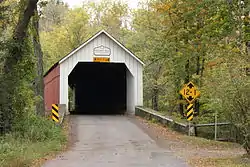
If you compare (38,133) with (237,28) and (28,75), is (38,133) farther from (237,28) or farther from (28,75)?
(237,28)

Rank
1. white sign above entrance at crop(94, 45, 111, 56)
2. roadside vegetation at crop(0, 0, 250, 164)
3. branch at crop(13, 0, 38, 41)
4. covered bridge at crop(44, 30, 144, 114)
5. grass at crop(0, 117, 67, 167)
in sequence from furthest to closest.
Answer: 1. white sign above entrance at crop(94, 45, 111, 56)
2. covered bridge at crop(44, 30, 144, 114)
3. branch at crop(13, 0, 38, 41)
4. roadside vegetation at crop(0, 0, 250, 164)
5. grass at crop(0, 117, 67, 167)

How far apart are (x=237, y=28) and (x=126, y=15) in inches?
1625

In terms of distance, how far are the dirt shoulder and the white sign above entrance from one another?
21.2ft

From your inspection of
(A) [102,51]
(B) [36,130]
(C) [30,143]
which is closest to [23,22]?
(B) [36,130]

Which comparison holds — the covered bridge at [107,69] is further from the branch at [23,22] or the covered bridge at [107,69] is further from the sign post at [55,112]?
the branch at [23,22]

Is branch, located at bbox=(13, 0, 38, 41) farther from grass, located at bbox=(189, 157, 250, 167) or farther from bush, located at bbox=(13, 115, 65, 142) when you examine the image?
grass, located at bbox=(189, 157, 250, 167)

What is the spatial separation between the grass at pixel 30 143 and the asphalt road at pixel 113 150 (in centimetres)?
60

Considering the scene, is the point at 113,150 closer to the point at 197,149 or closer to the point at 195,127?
the point at 197,149

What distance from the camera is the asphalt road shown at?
1189cm

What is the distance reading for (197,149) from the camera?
1554cm

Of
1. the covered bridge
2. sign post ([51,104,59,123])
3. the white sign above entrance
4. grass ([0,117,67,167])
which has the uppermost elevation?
the white sign above entrance

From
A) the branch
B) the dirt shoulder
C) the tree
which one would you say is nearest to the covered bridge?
the dirt shoulder

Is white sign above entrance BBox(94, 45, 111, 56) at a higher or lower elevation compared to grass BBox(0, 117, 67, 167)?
higher

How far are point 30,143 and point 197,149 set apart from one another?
5887 millimetres
